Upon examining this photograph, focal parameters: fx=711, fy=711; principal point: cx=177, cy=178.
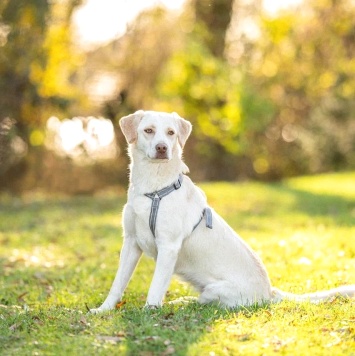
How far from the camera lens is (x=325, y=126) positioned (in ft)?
95.9

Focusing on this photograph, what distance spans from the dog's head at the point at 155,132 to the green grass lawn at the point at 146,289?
1.27 m

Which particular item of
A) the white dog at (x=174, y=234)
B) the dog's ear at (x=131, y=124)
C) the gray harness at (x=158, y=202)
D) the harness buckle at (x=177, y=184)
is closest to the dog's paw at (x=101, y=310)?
the white dog at (x=174, y=234)

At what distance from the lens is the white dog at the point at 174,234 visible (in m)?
5.72

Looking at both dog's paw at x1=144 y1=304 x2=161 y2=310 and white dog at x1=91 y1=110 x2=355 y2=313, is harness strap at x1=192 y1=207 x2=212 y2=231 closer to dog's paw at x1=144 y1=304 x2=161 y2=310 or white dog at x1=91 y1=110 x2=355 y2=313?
white dog at x1=91 y1=110 x2=355 y2=313

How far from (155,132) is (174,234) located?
84 centimetres

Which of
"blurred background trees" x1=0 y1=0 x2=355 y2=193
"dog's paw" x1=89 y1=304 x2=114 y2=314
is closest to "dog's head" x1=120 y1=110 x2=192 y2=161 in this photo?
"dog's paw" x1=89 y1=304 x2=114 y2=314

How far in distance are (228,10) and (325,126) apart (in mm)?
7973

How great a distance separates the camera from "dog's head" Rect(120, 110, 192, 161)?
18.4ft

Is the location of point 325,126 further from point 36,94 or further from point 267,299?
point 267,299

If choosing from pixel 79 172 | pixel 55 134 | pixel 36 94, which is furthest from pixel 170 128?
pixel 79 172

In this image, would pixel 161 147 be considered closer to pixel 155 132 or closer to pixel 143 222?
pixel 155 132

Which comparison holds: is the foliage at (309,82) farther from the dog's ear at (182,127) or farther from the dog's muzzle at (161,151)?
the dog's muzzle at (161,151)

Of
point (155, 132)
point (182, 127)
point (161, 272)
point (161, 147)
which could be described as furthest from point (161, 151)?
point (161, 272)

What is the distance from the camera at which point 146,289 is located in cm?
753
